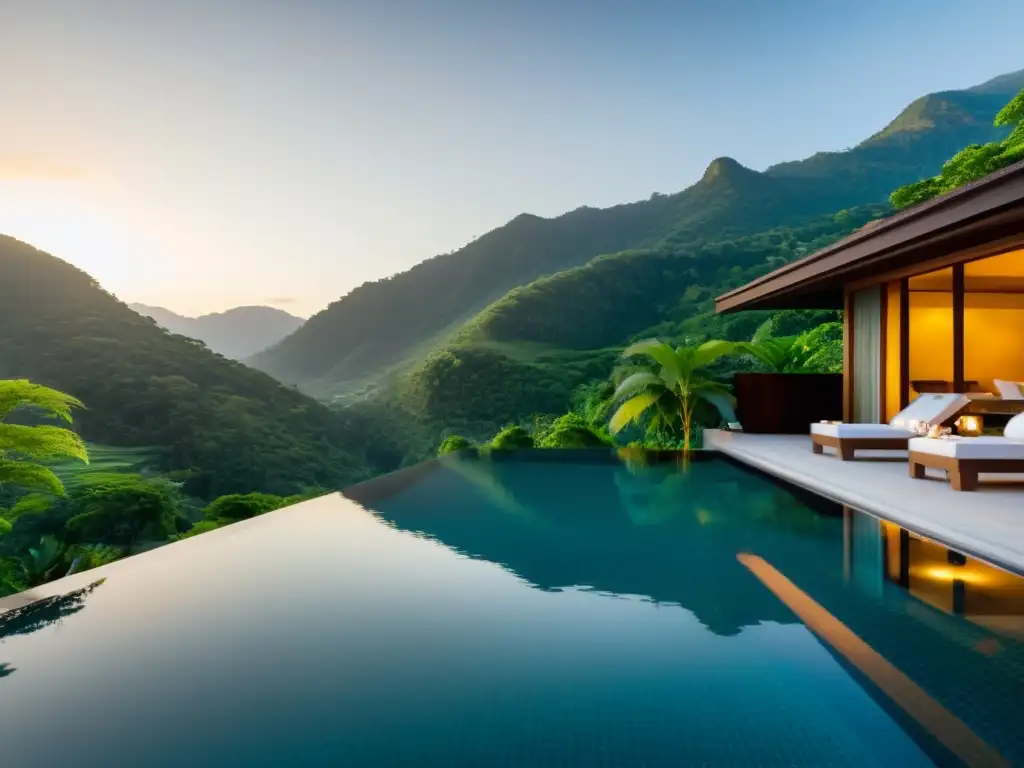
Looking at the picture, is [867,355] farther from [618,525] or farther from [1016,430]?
[618,525]

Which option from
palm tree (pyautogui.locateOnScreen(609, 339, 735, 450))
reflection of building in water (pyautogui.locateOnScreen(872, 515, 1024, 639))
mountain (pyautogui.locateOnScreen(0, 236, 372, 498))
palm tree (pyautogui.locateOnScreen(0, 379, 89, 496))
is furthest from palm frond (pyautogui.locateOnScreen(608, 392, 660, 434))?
mountain (pyautogui.locateOnScreen(0, 236, 372, 498))

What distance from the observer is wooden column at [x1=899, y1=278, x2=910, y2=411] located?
9211 mm

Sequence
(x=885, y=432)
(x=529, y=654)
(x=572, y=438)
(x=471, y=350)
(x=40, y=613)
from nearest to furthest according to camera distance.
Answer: (x=529, y=654) < (x=40, y=613) < (x=885, y=432) < (x=572, y=438) < (x=471, y=350)

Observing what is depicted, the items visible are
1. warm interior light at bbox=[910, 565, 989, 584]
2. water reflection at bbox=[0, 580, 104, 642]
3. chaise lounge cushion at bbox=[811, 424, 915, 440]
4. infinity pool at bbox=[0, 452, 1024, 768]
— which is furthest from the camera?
chaise lounge cushion at bbox=[811, 424, 915, 440]

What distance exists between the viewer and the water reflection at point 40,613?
3.27 m

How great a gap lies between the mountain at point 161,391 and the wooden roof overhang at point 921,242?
76.8 feet

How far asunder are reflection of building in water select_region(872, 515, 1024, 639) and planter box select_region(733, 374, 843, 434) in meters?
7.40

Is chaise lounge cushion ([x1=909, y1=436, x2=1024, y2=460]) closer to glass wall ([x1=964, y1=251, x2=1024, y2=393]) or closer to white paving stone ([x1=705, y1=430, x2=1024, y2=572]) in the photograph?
white paving stone ([x1=705, y1=430, x2=1024, y2=572])

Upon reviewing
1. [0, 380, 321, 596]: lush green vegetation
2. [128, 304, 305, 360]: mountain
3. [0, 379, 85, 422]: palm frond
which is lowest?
[0, 380, 321, 596]: lush green vegetation

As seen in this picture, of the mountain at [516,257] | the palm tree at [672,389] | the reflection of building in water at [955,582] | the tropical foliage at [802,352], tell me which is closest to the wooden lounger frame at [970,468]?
the reflection of building in water at [955,582]

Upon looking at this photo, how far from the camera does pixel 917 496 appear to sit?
5.73 metres

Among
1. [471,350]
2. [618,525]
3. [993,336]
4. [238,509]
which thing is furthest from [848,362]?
[471,350]

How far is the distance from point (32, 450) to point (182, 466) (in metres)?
24.3

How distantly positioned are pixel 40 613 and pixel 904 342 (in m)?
9.38
